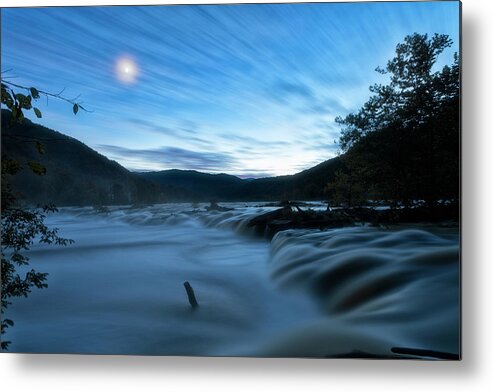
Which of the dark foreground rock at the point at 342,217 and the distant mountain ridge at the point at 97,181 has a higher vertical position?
the distant mountain ridge at the point at 97,181

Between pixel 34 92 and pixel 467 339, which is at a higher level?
pixel 34 92

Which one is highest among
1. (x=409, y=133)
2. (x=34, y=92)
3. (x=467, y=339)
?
(x=34, y=92)

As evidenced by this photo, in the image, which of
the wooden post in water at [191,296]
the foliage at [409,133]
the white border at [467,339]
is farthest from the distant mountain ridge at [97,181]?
the white border at [467,339]

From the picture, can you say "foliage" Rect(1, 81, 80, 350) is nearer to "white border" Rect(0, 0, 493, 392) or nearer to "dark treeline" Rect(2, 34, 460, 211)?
"dark treeline" Rect(2, 34, 460, 211)

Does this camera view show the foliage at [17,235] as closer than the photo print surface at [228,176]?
No

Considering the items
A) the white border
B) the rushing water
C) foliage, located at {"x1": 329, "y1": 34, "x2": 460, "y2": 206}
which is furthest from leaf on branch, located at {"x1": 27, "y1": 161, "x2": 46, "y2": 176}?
foliage, located at {"x1": 329, "y1": 34, "x2": 460, "y2": 206}

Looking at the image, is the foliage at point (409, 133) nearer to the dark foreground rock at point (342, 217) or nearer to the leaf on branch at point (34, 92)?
the dark foreground rock at point (342, 217)

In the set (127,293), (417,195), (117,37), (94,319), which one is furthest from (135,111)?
(417,195)

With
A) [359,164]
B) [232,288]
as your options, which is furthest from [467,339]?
[232,288]

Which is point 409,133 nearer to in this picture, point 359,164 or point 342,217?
point 359,164
